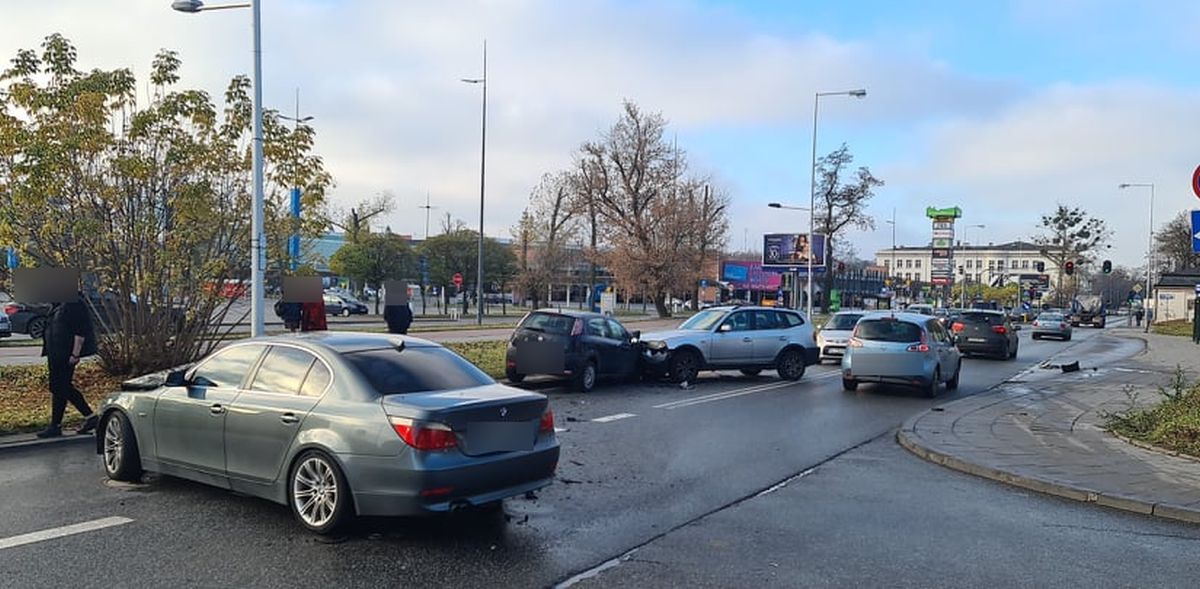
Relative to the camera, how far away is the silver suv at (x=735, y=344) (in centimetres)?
1766

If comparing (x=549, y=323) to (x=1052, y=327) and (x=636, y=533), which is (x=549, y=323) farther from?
(x=1052, y=327)

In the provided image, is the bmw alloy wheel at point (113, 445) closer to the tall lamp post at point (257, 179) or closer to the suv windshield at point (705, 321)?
the tall lamp post at point (257, 179)

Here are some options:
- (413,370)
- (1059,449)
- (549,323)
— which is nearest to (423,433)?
(413,370)

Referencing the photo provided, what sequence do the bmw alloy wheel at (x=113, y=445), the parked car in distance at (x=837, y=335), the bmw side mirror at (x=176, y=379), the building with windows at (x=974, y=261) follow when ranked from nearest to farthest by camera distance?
the bmw side mirror at (x=176, y=379)
the bmw alloy wheel at (x=113, y=445)
the parked car in distance at (x=837, y=335)
the building with windows at (x=974, y=261)

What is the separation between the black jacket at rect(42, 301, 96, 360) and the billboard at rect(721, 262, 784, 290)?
81.6 m

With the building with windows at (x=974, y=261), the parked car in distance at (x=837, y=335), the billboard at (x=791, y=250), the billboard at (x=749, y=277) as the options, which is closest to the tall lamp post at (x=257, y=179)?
the parked car in distance at (x=837, y=335)

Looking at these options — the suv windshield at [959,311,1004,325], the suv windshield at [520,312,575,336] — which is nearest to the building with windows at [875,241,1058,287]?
the suv windshield at [959,311,1004,325]

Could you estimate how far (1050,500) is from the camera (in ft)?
26.2

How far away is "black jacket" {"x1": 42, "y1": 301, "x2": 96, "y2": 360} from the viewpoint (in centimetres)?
955

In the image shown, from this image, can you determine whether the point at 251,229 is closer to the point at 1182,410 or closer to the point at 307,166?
the point at 307,166

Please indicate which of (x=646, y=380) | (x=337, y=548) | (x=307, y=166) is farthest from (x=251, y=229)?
(x=337, y=548)

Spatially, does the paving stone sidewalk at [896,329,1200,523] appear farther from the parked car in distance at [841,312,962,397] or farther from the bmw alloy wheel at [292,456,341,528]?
the bmw alloy wheel at [292,456,341,528]

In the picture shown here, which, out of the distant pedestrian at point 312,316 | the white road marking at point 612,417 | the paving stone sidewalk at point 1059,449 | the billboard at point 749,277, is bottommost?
the white road marking at point 612,417

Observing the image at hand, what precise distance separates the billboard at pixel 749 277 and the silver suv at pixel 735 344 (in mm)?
70126
